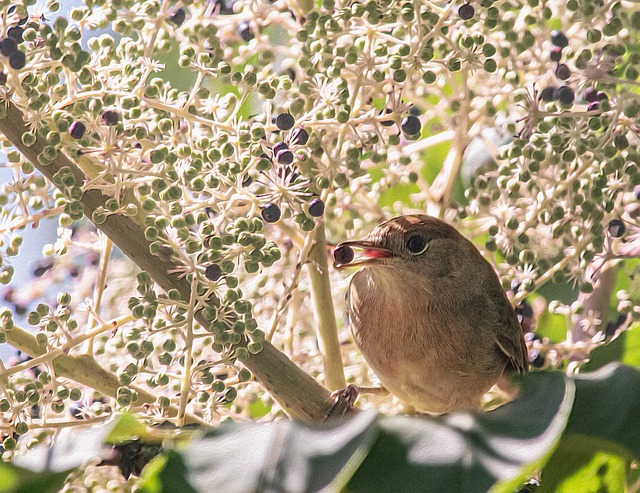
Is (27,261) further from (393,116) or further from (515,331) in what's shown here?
(515,331)

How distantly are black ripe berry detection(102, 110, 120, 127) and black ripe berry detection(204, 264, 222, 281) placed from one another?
8.3 inches

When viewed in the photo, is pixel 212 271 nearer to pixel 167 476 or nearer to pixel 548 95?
pixel 167 476

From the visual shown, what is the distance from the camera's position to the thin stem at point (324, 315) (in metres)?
1.24

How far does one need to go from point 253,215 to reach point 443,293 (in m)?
0.49

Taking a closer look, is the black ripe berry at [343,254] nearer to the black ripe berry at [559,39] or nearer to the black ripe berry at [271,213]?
the black ripe berry at [271,213]

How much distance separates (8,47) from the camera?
94 cm

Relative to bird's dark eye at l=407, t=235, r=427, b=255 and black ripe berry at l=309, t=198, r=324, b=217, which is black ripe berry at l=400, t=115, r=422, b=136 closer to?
black ripe berry at l=309, t=198, r=324, b=217

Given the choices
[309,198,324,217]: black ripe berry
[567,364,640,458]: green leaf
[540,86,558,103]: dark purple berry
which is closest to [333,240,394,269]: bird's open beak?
[309,198,324,217]: black ripe berry

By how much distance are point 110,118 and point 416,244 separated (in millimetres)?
648

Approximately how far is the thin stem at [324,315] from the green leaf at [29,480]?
480 mm

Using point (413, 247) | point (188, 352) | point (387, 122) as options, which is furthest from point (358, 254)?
point (188, 352)

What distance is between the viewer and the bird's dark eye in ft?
4.72

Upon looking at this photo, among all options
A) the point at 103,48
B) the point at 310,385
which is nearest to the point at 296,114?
the point at 103,48

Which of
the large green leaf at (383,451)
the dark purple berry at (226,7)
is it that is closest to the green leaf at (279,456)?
the large green leaf at (383,451)
